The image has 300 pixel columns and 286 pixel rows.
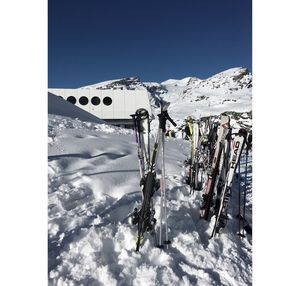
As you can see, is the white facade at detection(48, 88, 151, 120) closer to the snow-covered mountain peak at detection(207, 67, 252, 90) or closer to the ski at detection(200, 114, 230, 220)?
the ski at detection(200, 114, 230, 220)

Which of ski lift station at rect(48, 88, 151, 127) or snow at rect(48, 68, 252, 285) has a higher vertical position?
ski lift station at rect(48, 88, 151, 127)

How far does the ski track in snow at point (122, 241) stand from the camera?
10.6 ft

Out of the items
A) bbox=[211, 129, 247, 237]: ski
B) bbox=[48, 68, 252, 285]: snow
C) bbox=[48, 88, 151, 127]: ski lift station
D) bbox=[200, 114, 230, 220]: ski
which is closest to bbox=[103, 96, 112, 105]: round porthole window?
bbox=[48, 88, 151, 127]: ski lift station

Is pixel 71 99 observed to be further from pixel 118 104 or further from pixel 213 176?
pixel 213 176

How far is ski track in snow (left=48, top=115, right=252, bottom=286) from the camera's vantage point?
323 cm

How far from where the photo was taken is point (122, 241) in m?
3.76

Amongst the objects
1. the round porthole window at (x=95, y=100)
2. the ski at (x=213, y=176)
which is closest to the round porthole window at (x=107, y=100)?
the round porthole window at (x=95, y=100)

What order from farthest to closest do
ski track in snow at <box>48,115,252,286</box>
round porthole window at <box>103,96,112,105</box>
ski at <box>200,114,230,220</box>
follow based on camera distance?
1. round porthole window at <box>103,96,112,105</box>
2. ski at <box>200,114,230,220</box>
3. ski track in snow at <box>48,115,252,286</box>

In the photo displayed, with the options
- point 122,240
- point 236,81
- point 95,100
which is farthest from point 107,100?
point 236,81

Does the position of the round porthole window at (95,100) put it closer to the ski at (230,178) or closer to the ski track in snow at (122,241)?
the ski track in snow at (122,241)

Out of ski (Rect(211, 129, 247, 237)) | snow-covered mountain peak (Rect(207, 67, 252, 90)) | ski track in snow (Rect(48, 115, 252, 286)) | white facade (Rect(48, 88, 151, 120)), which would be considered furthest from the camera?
snow-covered mountain peak (Rect(207, 67, 252, 90))

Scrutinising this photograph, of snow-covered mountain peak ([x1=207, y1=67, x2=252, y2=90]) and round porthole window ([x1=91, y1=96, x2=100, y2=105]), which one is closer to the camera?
round porthole window ([x1=91, y1=96, x2=100, y2=105])
